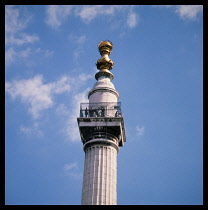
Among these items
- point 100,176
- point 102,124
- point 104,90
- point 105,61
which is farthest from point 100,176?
point 105,61

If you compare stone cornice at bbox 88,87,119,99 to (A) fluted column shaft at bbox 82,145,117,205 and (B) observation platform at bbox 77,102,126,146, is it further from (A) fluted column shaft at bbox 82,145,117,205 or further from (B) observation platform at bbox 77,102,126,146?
(A) fluted column shaft at bbox 82,145,117,205

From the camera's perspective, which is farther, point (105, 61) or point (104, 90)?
point (105, 61)

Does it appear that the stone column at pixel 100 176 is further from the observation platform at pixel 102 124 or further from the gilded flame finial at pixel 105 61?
the gilded flame finial at pixel 105 61

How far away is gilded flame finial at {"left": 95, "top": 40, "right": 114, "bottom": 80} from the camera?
38.3 m

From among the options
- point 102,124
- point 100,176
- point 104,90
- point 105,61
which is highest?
point 105,61

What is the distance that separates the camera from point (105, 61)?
38.8 m

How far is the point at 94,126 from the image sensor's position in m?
32.8

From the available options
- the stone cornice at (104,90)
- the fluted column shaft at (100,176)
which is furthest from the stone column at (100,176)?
the stone cornice at (104,90)

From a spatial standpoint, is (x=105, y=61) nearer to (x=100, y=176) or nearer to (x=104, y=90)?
(x=104, y=90)

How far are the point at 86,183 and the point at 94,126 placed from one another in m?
5.33

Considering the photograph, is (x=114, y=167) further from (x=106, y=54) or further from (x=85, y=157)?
(x=106, y=54)

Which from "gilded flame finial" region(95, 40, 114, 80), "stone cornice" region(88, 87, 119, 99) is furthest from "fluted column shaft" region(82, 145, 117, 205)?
"gilded flame finial" region(95, 40, 114, 80)

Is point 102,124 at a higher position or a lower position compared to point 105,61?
lower

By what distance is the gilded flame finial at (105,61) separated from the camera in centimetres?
3828
